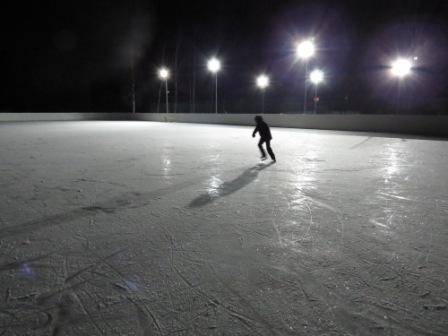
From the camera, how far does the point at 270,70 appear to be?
150 ft

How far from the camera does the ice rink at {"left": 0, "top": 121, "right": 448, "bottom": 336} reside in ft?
6.18

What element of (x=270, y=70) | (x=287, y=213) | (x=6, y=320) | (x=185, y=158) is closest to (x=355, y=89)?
(x=270, y=70)

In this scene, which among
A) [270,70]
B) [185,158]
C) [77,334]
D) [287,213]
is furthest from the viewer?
[270,70]

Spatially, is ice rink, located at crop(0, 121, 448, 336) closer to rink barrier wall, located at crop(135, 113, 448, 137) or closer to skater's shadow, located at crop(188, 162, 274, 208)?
skater's shadow, located at crop(188, 162, 274, 208)

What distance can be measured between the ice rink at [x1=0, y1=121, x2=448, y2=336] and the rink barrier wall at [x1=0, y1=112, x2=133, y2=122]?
31691 mm

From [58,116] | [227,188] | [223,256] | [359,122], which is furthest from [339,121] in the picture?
[58,116]

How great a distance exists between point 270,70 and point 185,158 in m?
41.4

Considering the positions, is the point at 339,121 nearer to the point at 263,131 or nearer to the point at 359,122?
the point at 359,122

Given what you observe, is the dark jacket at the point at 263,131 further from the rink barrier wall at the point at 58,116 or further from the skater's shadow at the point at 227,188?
the rink barrier wall at the point at 58,116

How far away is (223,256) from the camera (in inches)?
105

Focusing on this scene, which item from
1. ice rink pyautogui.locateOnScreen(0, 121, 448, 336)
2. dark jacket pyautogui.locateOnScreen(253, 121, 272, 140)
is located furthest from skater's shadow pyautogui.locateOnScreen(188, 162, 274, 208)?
dark jacket pyautogui.locateOnScreen(253, 121, 272, 140)

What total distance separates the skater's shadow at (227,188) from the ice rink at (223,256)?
0.04 metres

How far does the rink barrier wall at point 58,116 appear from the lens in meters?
30.8

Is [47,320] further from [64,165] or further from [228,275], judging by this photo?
[64,165]
